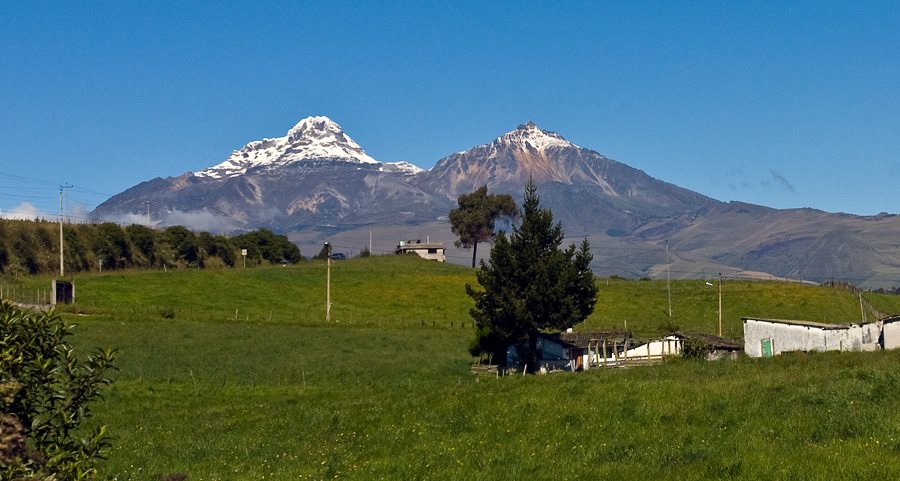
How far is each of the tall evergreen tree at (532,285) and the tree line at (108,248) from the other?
79.3m

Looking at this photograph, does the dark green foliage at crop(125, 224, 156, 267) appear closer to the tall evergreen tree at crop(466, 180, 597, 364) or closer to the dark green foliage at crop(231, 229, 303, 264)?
the dark green foliage at crop(231, 229, 303, 264)

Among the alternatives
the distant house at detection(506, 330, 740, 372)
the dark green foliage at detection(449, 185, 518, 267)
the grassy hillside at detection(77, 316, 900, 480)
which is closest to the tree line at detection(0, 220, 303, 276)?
the dark green foliage at detection(449, 185, 518, 267)

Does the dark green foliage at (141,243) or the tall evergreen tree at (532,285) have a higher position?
the dark green foliage at (141,243)

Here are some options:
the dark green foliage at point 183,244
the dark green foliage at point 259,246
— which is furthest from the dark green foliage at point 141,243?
the dark green foliage at point 259,246

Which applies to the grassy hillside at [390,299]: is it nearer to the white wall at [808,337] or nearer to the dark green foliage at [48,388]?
the white wall at [808,337]

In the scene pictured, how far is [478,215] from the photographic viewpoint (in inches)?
7259

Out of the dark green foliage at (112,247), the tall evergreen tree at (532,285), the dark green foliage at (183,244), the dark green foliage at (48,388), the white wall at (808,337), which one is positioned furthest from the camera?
the dark green foliage at (183,244)

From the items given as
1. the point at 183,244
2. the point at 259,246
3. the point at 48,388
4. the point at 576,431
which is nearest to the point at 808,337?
the point at 576,431

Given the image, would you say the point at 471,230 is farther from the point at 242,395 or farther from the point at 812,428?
the point at 812,428

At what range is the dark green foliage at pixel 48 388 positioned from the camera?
12195 millimetres

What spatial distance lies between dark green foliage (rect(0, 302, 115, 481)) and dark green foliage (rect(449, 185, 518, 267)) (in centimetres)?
17130

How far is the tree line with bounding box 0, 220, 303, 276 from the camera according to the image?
130 metres

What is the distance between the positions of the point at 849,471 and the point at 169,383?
45352 mm

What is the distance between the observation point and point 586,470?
20.3 metres
